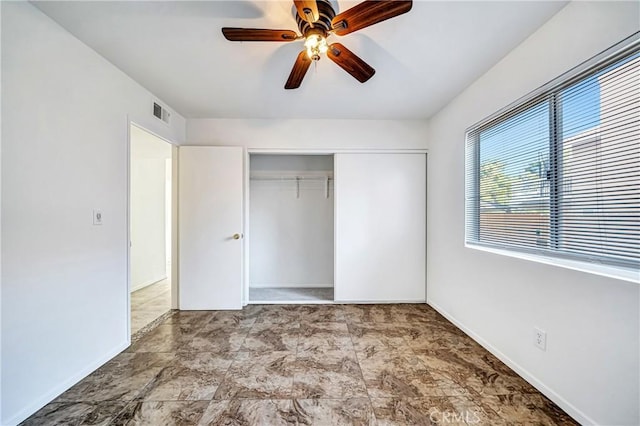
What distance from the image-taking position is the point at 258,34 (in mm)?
1547

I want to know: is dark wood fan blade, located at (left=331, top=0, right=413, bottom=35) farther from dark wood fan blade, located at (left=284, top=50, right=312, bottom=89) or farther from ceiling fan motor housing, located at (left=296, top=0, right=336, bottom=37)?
dark wood fan blade, located at (left=284, top=50, right=312, bottom=89)

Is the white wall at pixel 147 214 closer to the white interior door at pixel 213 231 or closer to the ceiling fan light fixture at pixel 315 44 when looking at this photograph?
the white interior door at pixel 213 231

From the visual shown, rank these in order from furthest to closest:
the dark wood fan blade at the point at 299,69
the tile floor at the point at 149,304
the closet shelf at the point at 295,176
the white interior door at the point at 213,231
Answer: the closet shelf at the point at 295,176 → the white interior door at the point at 213,231 → the tile floor at the point at 149,304 → the dark wood fan blade at the point at 299,69

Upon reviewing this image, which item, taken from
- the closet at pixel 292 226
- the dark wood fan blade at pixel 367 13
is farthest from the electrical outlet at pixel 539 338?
the closet at pixel 292 226

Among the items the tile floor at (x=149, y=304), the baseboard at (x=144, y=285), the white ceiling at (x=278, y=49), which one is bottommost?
the tile floor at (x=149, y=304)

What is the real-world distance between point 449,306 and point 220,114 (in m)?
3.51

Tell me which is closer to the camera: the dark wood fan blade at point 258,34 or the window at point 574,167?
Answer: the window at point 574,167

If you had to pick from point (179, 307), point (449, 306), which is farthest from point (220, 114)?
point (449, 306)

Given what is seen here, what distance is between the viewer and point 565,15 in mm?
1621

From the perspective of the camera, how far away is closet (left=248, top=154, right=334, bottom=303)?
4383mm

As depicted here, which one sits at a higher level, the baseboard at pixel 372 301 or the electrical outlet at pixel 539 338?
the electrical outlet at pixel 539 338

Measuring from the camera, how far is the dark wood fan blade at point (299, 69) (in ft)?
5.92

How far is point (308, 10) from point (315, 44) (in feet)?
0.81

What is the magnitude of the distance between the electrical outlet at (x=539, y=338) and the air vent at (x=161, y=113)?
3798 millimetres
